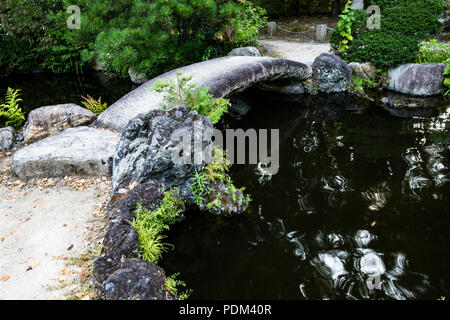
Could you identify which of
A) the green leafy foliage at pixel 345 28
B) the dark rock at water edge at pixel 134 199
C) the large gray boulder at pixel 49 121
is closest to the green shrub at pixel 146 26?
the large gray boulder at pixel 49 121

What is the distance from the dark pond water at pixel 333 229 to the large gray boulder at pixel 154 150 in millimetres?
690

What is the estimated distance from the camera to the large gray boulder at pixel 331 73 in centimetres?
955

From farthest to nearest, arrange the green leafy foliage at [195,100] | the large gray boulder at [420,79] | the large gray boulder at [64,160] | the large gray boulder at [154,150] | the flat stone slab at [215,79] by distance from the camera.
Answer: the large gray boulder at [420,79] → the flat stone slab at [215,79] → the green leafy foliage at [195,100] → the large gray boulder at [64,160] → the large gray boulder at [154,150]

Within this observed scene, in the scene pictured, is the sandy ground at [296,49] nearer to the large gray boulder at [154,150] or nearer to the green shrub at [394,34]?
the green shrub at [394,34]

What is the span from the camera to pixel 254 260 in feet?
13.2

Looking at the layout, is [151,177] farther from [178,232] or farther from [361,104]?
[361,104]

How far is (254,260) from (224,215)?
0.93 metres

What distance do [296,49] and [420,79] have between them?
4991mm

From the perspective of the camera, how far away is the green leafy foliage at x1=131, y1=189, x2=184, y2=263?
394cm

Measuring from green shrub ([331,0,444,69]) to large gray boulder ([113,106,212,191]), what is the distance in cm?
705

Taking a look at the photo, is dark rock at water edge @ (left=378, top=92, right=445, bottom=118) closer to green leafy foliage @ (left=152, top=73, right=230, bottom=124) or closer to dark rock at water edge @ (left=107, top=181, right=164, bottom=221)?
green leafy foliage @ (left=152, top=73, right=230, bottom=124)

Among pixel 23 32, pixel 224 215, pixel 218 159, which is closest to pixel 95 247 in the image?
pixel 224 215

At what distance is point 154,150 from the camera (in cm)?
471

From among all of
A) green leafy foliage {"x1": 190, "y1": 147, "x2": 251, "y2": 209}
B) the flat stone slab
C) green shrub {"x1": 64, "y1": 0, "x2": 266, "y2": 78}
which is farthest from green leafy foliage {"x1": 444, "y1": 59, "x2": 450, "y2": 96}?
green leafy foliage {"x1": 190, "y1": 147, "x2": 251, "y2": 209}
